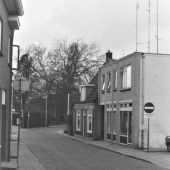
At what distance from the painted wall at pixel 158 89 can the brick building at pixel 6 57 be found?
11.3 metres

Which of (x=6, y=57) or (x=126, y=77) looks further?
(x=126, y=77)

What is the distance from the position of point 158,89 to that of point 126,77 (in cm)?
307

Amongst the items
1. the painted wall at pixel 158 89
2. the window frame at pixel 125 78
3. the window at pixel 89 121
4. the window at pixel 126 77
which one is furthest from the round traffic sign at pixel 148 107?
the window at pixel 89 121

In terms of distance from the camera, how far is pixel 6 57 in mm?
16109

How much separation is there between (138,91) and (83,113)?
49.5 ft

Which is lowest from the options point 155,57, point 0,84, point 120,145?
point 120,145

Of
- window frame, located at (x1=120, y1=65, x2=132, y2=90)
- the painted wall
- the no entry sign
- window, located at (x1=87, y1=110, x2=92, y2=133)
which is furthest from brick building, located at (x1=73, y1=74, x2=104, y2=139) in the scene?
the no entry sign

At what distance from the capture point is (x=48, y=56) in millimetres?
74500

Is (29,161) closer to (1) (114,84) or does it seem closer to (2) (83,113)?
(1) (114,84)

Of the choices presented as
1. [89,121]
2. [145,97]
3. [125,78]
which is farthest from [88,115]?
[145,97]

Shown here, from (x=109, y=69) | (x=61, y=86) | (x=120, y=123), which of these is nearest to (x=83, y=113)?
(x=109, y=69)

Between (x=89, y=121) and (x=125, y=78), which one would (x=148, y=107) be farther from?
(x=89, y=121)

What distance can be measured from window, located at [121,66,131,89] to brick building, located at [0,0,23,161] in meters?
12.4

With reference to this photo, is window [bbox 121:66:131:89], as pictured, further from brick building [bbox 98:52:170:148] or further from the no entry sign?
the no entry sign
